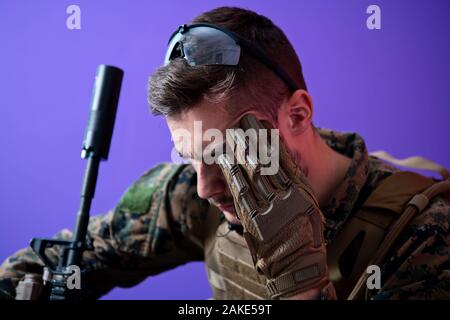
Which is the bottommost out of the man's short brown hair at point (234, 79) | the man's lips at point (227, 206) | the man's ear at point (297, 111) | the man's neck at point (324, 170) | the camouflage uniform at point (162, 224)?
the camouflage uniform at point (162, 224)

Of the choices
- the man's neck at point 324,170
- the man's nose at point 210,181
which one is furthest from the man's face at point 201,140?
the man's neck at point 324,170

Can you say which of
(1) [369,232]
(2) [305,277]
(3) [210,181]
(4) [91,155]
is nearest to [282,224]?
(2) [305,277]

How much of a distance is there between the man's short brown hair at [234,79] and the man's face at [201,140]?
0.03 ft

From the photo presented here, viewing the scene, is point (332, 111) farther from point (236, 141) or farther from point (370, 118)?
point (236, 141)

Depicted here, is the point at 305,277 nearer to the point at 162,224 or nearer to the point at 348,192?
the point at 348,192

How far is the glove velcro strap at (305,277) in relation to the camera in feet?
2.10

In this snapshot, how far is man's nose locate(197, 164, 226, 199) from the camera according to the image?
0.78m

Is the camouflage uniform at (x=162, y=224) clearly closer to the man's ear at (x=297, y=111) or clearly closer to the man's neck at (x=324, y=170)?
the man's neck at (x=324, y=170)

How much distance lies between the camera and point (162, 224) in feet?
3.50

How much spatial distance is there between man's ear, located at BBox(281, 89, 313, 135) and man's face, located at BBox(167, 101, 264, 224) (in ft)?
0.25

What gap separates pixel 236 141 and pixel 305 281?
0.19 m

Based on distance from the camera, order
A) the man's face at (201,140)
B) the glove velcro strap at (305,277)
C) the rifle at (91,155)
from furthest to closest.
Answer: the rifle at (91,155), the man's face at (201,140), the glove velcro strap at (305,277)

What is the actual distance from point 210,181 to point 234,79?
15 cm
